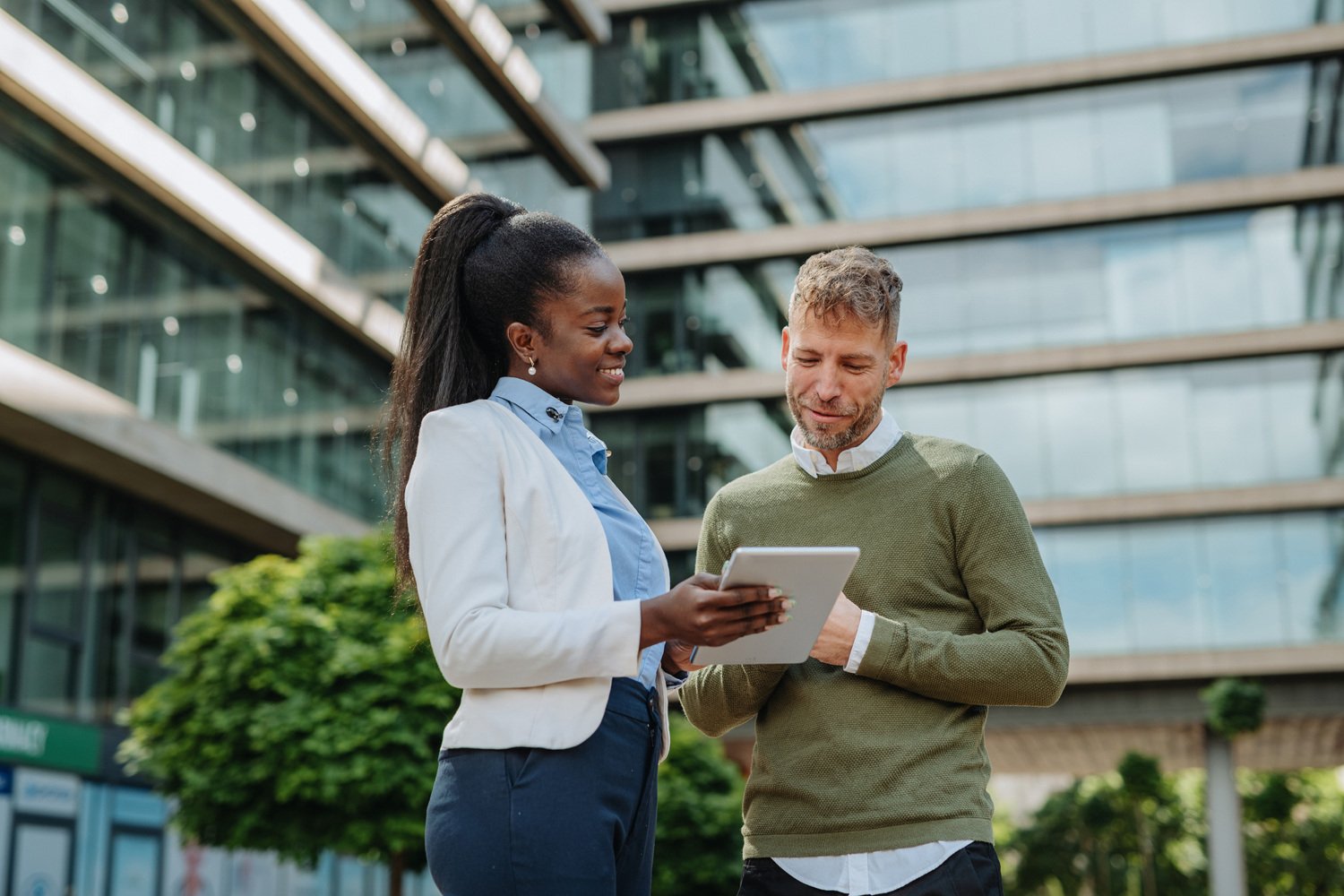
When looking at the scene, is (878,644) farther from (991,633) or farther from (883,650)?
(991,633)

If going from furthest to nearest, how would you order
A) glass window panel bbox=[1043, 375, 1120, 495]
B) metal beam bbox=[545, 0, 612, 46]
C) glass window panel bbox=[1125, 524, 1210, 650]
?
1. metal beam bbox=[545, 0, 612, 46]
2. glass window panel bbox=[1043, 375, 1120, 495]
3. glass window panel bbox=[1125, 524, 1210, 650]

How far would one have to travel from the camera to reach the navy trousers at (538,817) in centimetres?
230

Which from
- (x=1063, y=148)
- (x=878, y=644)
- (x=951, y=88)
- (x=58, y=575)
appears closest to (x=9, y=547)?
(x=58, y=575)

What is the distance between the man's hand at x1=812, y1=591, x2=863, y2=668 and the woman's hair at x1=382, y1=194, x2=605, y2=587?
71 centimetres

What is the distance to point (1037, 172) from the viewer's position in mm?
28469

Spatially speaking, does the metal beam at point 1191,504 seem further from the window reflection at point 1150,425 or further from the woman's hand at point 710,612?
the woman's hand at point 710,612

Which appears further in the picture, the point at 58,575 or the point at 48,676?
the point at 58,575

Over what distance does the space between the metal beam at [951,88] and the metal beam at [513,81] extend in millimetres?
1472

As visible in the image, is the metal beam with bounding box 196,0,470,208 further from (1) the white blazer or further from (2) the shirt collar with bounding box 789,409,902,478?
(1) the white blazer

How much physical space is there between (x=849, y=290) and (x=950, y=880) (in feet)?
3.46

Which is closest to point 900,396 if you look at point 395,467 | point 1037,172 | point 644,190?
point 1037,172

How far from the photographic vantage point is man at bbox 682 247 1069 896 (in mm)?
2643

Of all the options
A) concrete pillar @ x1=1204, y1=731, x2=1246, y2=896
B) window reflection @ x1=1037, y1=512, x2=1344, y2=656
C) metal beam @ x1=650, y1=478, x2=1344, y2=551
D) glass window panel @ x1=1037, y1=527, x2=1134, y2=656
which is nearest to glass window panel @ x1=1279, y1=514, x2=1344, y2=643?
window reflection @ x1=1037, y1=512, x2=1344, y2=656

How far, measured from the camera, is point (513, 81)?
2619 centimetres
